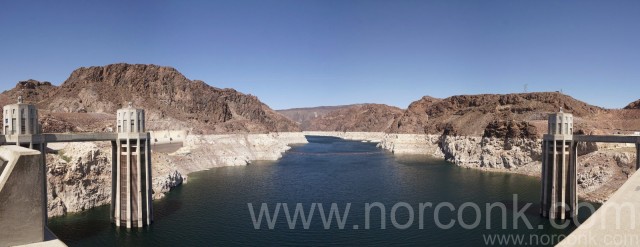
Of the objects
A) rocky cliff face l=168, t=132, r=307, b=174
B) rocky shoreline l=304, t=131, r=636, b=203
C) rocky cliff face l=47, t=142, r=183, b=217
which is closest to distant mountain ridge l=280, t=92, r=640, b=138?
rocky shoreline l=304, t=131, r=636, b=203

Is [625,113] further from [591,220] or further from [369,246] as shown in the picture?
[591,220]

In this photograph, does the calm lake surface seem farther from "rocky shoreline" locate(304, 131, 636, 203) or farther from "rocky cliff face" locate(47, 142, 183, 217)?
"rocky shoreline" locate(304, 131, 636, 203)

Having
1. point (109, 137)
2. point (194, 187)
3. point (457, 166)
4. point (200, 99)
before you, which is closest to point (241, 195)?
point (194, 187)

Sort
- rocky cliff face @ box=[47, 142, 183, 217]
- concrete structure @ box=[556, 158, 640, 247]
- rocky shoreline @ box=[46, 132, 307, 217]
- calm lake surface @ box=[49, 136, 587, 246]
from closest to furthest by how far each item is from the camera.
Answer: concrete structure @ box=[556, 158, 640, 247] < calm lake surface @ box=[49, 136, 587, 246] < rocky cliff face @ box=[47, 142, 183, 217] < rocky shoreline @ box=[46, 132, 307, 217]

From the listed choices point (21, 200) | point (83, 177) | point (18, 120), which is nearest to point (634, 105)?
point (83, 177)

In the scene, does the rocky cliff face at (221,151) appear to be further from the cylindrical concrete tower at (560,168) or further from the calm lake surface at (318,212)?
the cylindrical concrete tower at (560,168)
